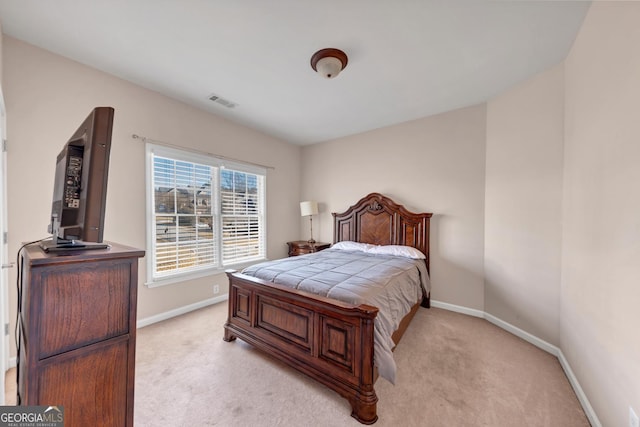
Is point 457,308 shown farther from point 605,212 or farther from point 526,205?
point 605,212

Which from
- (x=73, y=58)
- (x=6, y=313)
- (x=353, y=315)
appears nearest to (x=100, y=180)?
(x=353, y=315)

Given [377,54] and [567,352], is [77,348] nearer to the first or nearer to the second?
[377,54]

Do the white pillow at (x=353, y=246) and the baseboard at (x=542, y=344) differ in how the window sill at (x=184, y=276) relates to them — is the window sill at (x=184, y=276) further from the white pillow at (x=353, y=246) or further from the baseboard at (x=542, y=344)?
the baseboard at (x=542, y=344)

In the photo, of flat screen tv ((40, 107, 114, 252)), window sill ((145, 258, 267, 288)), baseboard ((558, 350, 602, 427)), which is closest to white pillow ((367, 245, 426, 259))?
baseboard ((558, 350, 602, 427))

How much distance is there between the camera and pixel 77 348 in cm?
88

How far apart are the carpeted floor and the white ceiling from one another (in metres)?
2.71

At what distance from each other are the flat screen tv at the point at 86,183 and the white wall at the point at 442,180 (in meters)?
3.42

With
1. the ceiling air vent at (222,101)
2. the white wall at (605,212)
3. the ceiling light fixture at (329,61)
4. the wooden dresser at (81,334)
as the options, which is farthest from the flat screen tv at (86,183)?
the white wall at (605,212)

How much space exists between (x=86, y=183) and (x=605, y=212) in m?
2.72

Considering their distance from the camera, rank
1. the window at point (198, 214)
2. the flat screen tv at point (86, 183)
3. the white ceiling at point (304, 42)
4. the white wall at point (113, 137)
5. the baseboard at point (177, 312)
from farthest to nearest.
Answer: the window at point (198, 214)
the baseboard at point (177, 312)
the white wall at point (113, 137)
the white ceiling at point (304, 42)
the flat screen tv at point (86, 183)

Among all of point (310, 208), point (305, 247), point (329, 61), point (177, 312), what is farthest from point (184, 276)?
point (329, 61)

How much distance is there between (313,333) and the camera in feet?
5.87

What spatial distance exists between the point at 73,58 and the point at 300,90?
214 cm

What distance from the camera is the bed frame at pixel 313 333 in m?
1.54
